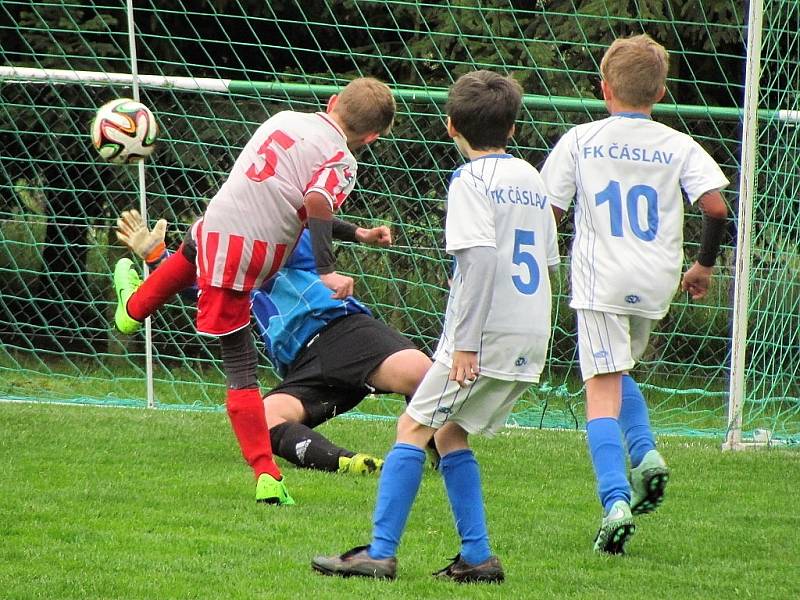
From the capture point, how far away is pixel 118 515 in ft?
16.3

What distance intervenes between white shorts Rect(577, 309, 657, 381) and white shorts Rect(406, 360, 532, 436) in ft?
2.07

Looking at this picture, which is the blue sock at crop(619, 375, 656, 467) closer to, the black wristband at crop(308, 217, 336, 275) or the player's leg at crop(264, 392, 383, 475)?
the black wristband at crop(308, 217, 336, 275)

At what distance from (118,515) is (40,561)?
0.76 meters

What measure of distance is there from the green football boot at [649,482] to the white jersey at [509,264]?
0.82 m

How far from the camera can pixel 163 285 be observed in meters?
5.99

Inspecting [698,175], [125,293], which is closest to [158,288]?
[125,293]

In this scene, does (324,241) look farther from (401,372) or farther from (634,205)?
(634,205)

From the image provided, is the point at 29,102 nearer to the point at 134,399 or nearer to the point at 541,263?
the point at 134,399

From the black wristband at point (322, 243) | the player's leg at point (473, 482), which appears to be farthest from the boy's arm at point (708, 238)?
the black wristband at point (322, 243)

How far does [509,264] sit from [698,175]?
99 centimetres

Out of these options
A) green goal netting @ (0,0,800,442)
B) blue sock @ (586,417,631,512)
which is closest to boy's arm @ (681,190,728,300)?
blue sock @ (586,417,631,512)

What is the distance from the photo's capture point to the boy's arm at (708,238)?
182 inches

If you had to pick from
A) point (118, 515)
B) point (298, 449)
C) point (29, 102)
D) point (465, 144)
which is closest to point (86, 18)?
point (29, 102)

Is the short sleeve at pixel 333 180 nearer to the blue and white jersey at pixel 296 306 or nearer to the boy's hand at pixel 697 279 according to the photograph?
the blue and white jersey at pixel 296 306
